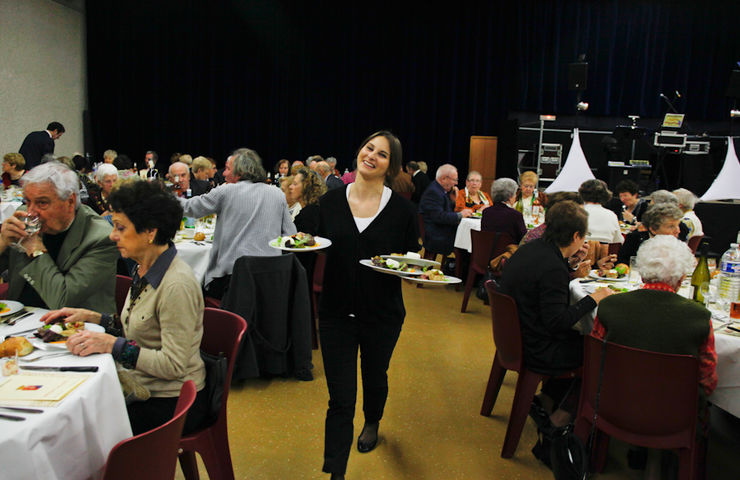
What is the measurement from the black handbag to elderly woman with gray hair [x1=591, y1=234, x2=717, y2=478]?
5.01ft

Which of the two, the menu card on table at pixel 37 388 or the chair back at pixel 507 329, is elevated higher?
the menu card on table at pixel 37 388

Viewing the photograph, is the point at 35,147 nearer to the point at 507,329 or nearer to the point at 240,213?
the point at 240,213

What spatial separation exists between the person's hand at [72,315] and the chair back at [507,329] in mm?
1846

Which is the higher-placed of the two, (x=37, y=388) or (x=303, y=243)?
(x=303, y=243)

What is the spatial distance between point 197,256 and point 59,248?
163 cm

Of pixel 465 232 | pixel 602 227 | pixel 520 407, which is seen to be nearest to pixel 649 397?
pixel 520 407

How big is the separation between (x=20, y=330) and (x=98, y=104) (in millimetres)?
12306

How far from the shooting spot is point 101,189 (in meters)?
4.59

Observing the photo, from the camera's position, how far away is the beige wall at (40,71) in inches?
374

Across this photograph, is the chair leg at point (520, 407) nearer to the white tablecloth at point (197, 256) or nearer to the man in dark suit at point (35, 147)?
the white tablecloth at point (197, 256)

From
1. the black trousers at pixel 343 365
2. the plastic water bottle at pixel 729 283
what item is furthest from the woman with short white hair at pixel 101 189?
the plastic water bottle at pixel 729 283

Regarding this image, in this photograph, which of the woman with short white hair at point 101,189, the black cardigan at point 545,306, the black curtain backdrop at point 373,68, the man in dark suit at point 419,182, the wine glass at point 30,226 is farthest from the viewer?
the black curtain backdrop at point 373,68

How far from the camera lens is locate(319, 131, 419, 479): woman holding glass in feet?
8.16

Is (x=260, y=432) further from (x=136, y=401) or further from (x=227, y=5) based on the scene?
(x=227, y=5)
